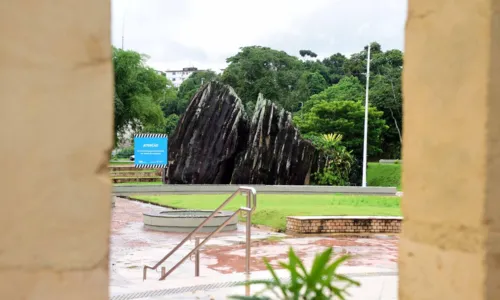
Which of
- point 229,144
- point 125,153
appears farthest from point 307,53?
point 229,144

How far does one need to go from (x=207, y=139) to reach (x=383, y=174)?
10.3m

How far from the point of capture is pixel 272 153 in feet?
74.4

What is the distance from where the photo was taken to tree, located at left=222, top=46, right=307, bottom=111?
117 feet

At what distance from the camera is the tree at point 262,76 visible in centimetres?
3569

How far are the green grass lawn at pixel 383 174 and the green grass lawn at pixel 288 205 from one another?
1059 cm

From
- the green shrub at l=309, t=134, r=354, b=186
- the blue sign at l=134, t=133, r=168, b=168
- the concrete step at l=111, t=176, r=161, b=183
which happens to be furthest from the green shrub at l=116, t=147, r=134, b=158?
the blue sign at l=134, t=133, r=168, b=168

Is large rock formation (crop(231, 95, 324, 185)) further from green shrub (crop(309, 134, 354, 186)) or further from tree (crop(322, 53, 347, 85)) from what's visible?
tree (crop(322, 53, 347, 85))

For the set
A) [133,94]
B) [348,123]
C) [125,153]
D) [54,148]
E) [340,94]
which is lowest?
[54,148]

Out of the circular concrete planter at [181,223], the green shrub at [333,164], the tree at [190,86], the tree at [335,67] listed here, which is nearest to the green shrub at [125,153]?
the tree at [190,86]

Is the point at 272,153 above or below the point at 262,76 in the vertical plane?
below

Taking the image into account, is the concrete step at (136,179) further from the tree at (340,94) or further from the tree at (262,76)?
the tree at (340,94)

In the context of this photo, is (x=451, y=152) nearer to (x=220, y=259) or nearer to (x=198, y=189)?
(x=220, y=259)

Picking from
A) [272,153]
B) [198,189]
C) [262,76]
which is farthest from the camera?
[262,76]

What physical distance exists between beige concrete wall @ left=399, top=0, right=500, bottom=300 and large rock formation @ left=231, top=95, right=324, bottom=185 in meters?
20.3
